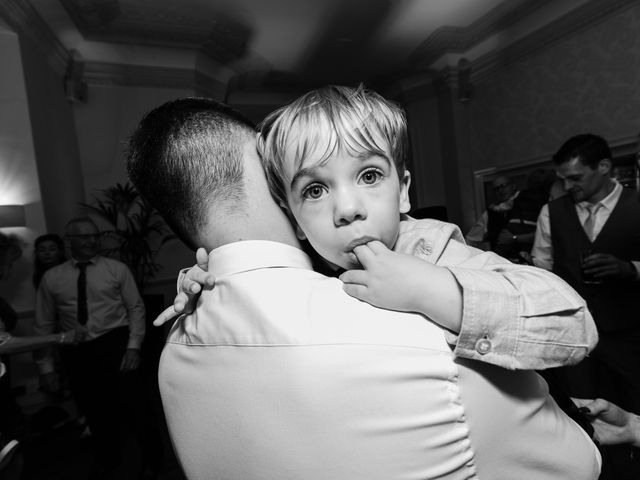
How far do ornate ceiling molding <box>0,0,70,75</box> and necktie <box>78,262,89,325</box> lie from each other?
281 cm

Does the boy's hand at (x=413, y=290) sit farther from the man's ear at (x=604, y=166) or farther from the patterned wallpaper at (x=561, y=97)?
the patterned wallpaper at (x=561, y=97)

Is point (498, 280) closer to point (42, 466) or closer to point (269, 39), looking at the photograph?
point (42, 466)

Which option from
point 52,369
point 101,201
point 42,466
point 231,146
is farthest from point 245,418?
point 101,201

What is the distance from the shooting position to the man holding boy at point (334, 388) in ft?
1.76

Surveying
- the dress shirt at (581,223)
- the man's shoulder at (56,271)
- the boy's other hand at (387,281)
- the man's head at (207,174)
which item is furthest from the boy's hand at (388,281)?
the man's shoulder at (56,271)

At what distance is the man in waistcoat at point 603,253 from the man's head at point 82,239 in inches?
132

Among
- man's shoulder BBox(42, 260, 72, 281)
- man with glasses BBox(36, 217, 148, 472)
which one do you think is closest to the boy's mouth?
man with glasses BBox(36, 217, 148, 472)

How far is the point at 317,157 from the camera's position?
0.73 m

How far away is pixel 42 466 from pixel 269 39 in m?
5.80

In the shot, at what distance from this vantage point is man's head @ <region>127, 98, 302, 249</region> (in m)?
0.76

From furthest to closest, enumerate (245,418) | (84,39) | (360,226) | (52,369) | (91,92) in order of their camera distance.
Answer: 1. (91,92)
2. (84,39)
3. (52,369)
4. (360,226)
5. (245,418)

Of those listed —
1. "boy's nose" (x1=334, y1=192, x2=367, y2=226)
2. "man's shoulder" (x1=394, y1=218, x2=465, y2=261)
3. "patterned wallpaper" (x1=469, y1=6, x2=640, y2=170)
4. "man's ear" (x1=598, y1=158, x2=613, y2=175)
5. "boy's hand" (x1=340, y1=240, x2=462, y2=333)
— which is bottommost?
"boy's hand" (x1=340, y1=240, x2=462, y2=333)

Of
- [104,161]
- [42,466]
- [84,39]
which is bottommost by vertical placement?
[42,466]

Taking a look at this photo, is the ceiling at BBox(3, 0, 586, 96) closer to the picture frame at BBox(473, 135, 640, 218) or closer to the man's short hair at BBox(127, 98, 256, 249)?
the picture frame at BBox(473, 135, 640, 218)
